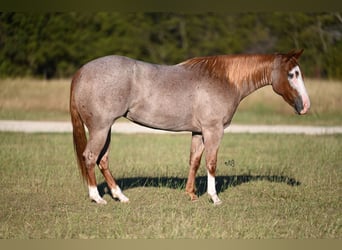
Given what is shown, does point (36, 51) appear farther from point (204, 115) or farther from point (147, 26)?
point (204, 115)

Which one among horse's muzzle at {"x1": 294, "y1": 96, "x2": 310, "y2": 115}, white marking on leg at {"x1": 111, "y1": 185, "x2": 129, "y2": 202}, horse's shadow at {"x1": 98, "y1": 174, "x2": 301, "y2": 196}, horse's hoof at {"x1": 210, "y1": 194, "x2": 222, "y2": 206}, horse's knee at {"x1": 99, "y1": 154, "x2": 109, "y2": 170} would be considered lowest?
horse's shadow at {"x1": 98, "y1": 174, "x2": 301, "y2": 196}

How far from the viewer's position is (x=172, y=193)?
31.0 feet

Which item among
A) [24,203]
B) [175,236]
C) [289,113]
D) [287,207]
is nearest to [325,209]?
[287,207]

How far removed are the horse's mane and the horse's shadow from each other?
1.95 metres

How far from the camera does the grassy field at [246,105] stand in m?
21.4

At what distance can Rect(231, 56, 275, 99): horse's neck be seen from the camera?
917cm

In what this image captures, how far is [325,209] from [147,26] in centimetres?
2903

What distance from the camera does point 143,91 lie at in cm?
872

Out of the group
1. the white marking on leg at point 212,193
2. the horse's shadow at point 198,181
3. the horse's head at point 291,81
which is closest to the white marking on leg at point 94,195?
the horse's shadow at point 198,181

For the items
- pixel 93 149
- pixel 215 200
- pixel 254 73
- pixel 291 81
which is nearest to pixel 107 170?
pixel 93 149

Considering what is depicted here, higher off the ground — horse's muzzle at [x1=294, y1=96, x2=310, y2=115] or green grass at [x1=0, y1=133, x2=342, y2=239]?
horse's muzzle at [x1=294, y1=96, x2=310, y2=115]

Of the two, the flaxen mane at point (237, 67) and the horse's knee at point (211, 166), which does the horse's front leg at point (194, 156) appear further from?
the flaxen mane at point (237, 67)

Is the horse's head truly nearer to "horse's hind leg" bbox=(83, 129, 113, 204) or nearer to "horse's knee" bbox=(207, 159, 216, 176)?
"horse's knee" bbox=(207, 159, 216, 176)

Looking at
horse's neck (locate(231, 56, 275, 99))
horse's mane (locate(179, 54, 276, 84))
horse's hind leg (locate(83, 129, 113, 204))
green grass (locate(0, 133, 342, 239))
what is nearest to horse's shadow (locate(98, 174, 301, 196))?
green grass (locate(0, 133, 342, 239))
